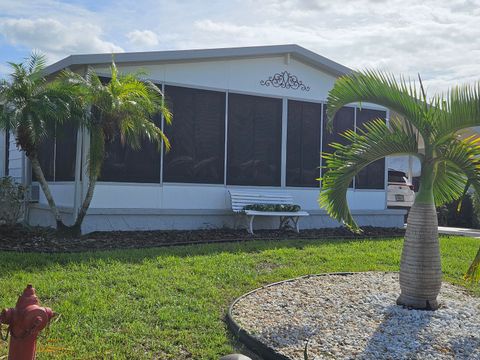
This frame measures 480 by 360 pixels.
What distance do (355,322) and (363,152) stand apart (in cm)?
174

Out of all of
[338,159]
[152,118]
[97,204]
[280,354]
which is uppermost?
[152,118]

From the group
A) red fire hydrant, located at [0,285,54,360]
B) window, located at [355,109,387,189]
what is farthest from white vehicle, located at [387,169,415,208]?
red fire hydrant, located at [0,285,54,360]

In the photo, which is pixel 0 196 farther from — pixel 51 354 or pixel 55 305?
pixel 51 354

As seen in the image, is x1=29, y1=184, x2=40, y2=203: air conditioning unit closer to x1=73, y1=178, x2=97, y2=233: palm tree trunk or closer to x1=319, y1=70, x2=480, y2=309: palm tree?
x1=73, y1=178, x2=97, y2=233: palm tree trunk

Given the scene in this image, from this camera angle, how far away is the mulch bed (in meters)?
8.48

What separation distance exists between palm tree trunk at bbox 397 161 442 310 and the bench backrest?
19.2 feet

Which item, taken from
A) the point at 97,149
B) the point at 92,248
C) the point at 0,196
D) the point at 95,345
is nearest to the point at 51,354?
the point at 95,345

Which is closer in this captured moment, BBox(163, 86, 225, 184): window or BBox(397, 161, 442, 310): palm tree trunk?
BBox(397, 161, 442, 310): palm tree trunk

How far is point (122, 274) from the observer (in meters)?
6.61

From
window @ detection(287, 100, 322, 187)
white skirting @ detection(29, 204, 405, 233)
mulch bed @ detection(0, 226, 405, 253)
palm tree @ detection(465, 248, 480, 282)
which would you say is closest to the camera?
palm tree @ detection(465, 248, 480, 282)

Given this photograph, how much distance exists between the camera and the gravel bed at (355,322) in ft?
15.1

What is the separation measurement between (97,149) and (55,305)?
13.5ft

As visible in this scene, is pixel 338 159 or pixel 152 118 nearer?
pixel 338 159

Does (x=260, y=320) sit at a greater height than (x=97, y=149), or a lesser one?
lesser
